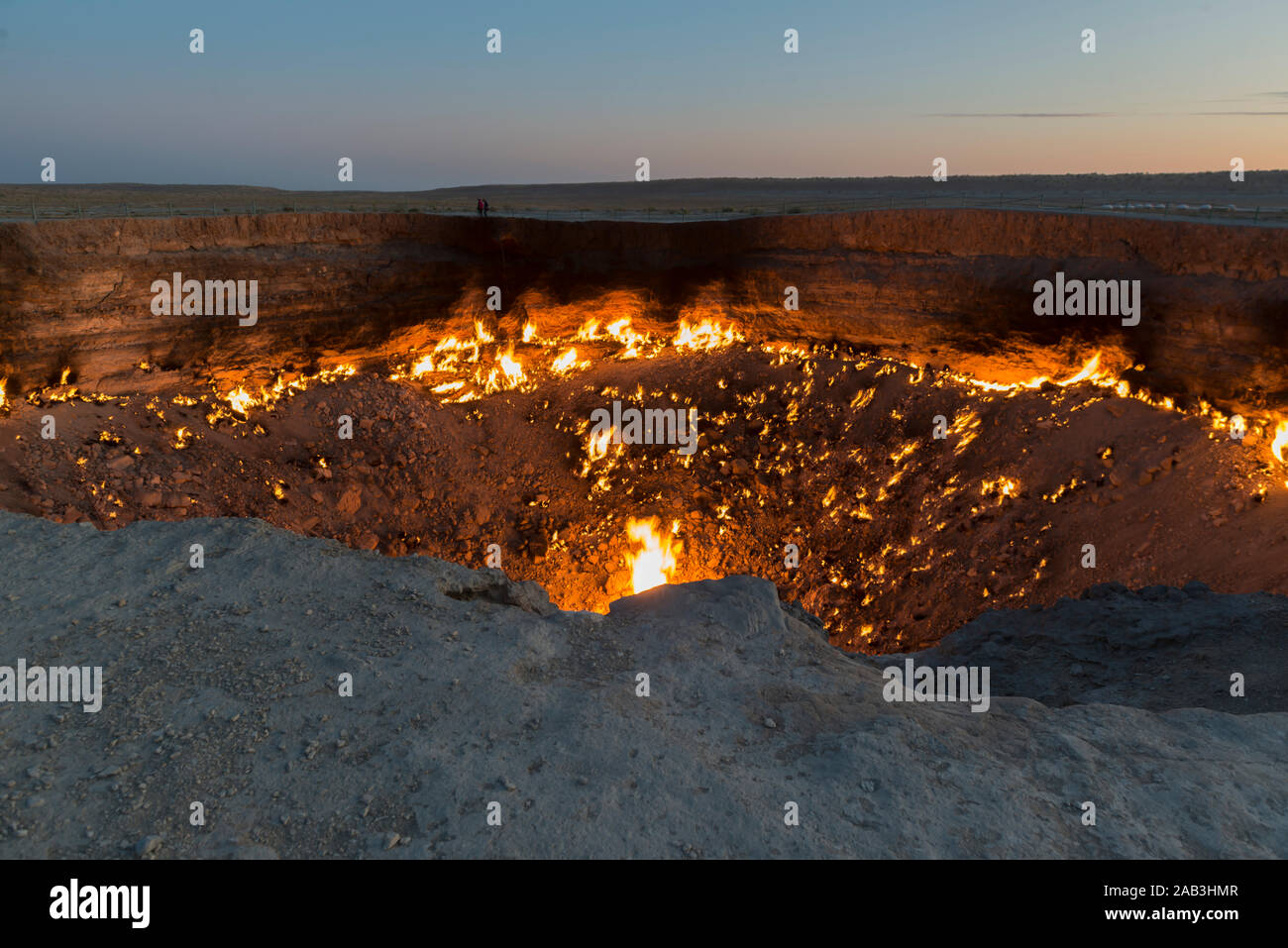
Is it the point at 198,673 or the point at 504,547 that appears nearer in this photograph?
the point at 198,673

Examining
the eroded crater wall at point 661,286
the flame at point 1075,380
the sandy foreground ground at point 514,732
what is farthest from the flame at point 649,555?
the sandy foreground ground at point 514,732

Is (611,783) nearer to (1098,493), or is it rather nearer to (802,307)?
(1098,493)

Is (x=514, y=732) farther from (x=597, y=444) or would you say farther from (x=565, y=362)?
(x=565, y=362)

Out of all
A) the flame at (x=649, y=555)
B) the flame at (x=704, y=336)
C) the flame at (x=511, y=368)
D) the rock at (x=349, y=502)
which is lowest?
the flame at (x=649, y=555)

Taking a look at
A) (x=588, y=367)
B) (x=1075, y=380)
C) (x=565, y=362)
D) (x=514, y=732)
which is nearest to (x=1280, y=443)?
(x=1075, y=380)

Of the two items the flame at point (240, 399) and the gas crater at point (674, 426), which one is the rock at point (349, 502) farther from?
the flame at point (240, 399)

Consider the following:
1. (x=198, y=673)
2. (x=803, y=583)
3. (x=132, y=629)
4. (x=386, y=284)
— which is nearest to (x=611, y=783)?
(x=198, y=673)
